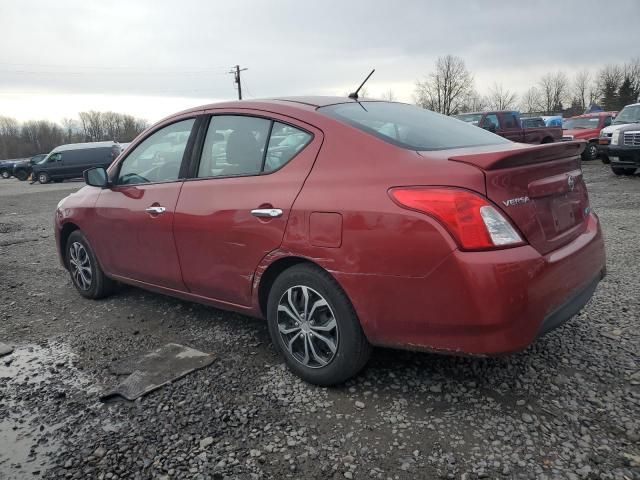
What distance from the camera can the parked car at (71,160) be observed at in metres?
27.0

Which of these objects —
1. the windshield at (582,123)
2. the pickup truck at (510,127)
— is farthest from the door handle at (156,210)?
the windshield at (582,123)

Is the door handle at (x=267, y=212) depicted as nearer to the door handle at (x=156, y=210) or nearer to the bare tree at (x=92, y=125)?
the door handle at (x=156, y=210)

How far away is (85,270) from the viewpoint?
15.2 ft

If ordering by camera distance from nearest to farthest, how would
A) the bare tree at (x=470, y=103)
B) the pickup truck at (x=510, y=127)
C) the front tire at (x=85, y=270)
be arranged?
1. the front tire at (x=85, y=270)
2. the pickup truck at (x=510, y=127)
3. the bare tree at (x=470, y=103)

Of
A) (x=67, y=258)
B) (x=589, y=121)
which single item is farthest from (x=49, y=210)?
(x=589, y=121)

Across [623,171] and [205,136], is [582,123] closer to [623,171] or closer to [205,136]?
[623,171]

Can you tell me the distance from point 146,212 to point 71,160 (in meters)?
26.8

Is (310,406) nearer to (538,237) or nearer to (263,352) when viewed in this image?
(263,352)

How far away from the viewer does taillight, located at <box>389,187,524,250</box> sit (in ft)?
7.24

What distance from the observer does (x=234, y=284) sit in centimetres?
319

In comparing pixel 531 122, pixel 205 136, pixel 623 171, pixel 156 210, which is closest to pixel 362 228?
pixel 205 136

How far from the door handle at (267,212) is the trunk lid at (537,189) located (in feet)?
3.30

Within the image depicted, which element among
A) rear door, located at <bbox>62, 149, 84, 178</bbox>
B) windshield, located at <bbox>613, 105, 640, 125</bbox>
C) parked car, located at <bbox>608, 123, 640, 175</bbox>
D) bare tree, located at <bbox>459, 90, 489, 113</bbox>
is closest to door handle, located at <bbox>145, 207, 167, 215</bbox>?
parked car, located at <bbox>608, 123, 640, 175</bbox>

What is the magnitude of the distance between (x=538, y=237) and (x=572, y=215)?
19.5 inches
